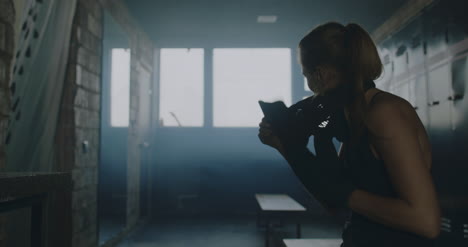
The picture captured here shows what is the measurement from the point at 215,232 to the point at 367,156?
397 cm

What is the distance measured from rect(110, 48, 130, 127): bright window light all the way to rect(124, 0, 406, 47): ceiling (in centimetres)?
58

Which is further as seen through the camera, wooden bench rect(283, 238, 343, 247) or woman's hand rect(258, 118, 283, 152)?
wooden bench rect(283, 238, 343, 247)

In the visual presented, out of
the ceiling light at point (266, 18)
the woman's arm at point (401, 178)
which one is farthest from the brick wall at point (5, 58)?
the ceiling light at point (266, 18)

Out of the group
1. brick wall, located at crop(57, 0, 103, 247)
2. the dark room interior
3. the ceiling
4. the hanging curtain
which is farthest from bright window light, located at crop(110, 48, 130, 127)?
the hanging curtain

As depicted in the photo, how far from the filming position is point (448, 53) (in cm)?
314

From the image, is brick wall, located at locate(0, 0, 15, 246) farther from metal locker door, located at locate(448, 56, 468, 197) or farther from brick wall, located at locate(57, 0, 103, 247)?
metal locker door, located at locate(448, 56, 468, 197)

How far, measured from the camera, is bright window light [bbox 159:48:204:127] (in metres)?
5.86

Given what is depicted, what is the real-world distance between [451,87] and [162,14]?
9.86 ft

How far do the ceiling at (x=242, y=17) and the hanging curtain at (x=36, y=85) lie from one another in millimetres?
2136

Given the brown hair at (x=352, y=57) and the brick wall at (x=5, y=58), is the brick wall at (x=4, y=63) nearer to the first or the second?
the brick wall at (x=5, y=58)

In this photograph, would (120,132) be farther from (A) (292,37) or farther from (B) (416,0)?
(B) (416,0)

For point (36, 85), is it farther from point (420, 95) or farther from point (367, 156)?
point (420, 95)

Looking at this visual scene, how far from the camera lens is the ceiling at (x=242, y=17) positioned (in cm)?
426

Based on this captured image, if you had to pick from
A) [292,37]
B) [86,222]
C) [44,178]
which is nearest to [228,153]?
[292,37]
